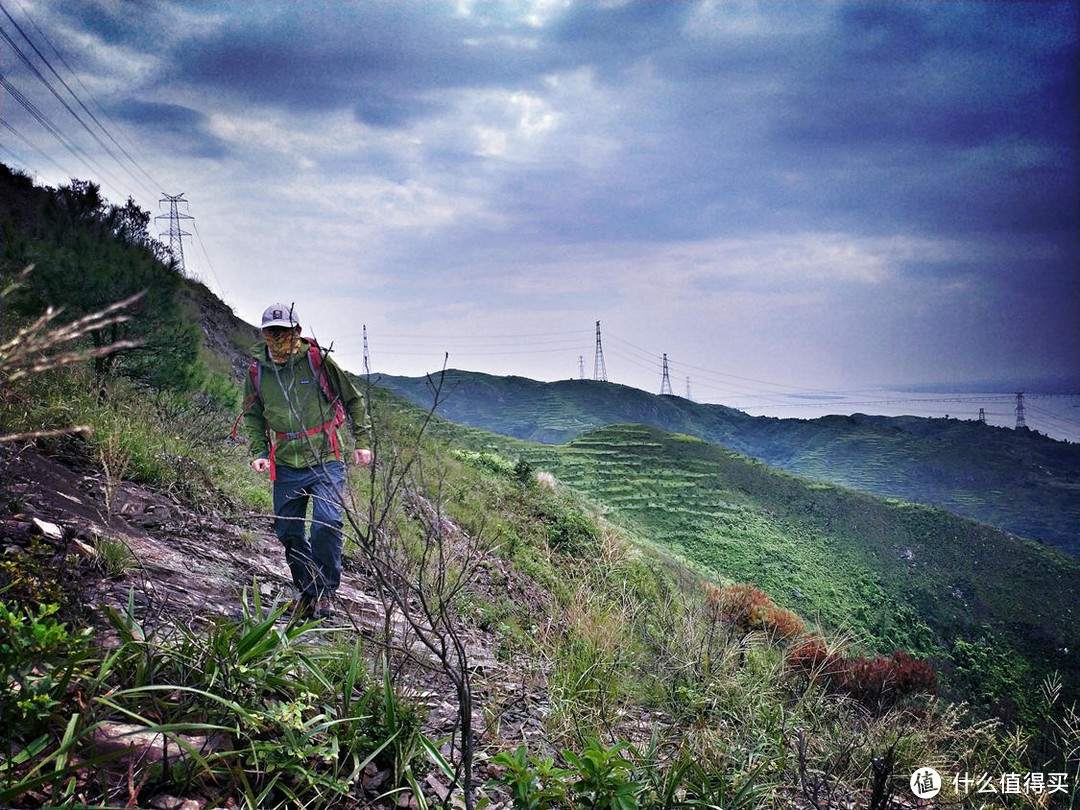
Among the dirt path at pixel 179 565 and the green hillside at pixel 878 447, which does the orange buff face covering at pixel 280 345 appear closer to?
the dirt path at pixel 179 565

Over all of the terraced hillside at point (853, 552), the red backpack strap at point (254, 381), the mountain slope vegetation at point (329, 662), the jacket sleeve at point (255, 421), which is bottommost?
the terraced hillside at point (853, 552)

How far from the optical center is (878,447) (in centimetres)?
5684

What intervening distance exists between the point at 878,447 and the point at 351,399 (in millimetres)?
62292

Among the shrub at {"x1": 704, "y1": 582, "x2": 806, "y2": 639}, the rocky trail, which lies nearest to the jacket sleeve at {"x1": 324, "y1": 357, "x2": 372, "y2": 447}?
the rocky trail

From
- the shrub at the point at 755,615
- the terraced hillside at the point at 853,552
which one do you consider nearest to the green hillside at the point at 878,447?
the terraced hillside at the point at 853,552

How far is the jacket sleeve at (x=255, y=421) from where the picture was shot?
4.00m

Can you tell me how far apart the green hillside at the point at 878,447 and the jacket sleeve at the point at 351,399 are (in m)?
39.0

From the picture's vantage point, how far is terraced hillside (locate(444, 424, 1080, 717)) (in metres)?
23.5

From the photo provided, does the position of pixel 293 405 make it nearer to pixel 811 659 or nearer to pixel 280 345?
pixel 280 345

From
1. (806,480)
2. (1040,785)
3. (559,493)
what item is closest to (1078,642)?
(806,480)

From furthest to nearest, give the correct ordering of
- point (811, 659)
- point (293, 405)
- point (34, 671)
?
point (811, 659) < point (293, 405) < point (34, 671)

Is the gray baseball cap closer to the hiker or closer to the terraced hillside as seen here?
the hiker

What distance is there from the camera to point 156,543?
162 inches

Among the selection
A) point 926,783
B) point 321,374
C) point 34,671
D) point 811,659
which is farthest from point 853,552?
point 34,671
